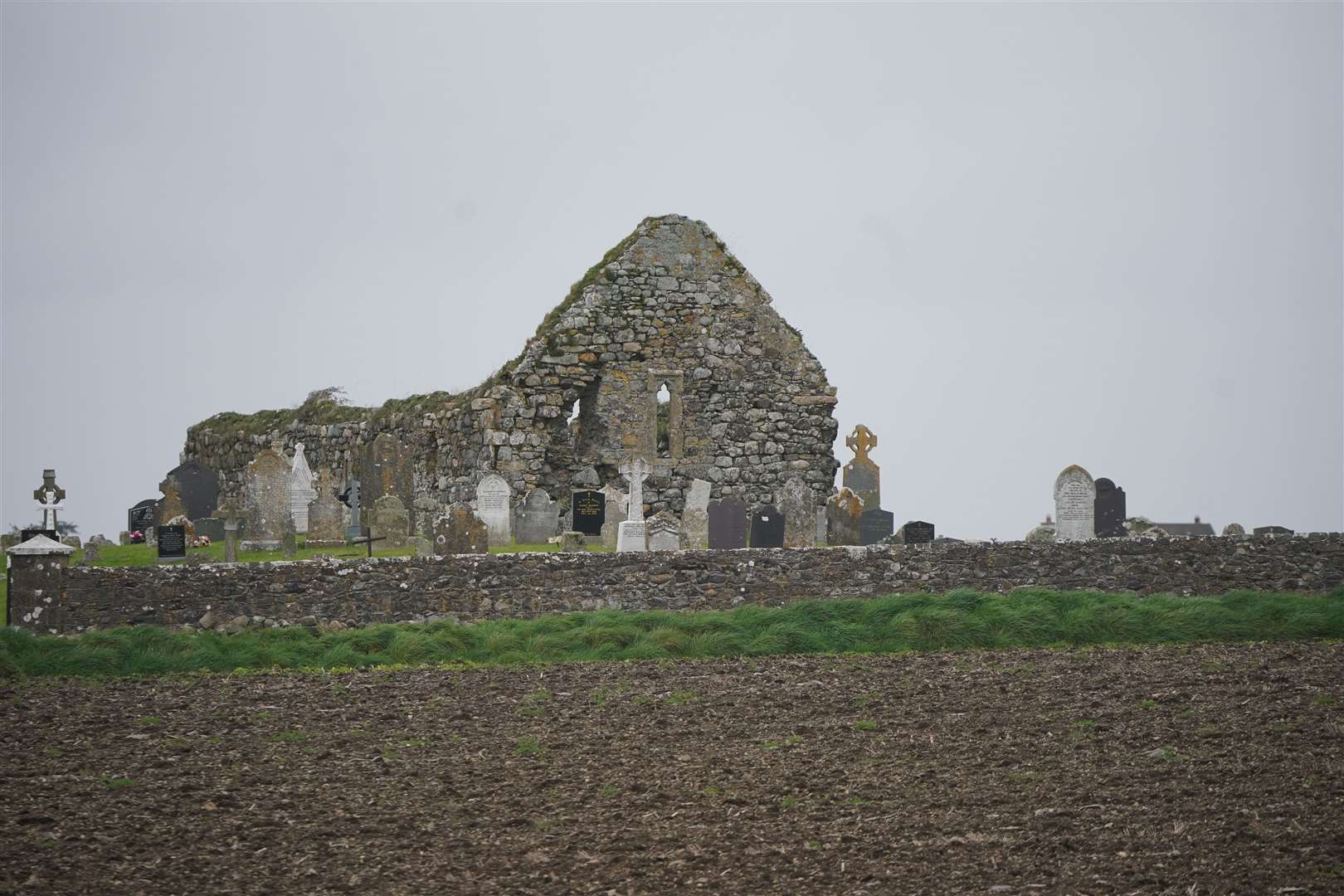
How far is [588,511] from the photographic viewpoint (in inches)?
835

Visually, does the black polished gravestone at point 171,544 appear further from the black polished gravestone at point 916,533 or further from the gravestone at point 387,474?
the black polished gravestone at point 916,533

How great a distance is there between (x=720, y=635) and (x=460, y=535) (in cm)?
450

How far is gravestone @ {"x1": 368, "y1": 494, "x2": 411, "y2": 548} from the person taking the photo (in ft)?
65.3

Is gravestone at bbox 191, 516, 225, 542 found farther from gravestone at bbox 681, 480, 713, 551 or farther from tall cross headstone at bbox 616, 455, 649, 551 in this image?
gravestone at bbox 681, 480, 713, 551

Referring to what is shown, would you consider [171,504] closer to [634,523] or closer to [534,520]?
[534,520]

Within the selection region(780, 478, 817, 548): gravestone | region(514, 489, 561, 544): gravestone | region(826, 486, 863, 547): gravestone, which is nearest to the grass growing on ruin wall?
region(780, 478, 817, 548): gravestone

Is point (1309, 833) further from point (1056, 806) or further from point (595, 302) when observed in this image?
point (595, 302)

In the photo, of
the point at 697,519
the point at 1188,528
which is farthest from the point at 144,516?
the point at 1188,528

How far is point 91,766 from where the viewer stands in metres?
9.66

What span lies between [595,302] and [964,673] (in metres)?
14.4

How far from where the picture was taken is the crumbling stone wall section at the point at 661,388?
83.9ft

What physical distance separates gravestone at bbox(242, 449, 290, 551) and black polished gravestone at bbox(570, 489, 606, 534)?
4199mm

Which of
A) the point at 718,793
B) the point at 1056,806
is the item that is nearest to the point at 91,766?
the point at 718,793

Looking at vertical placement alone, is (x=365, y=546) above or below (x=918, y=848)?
above
